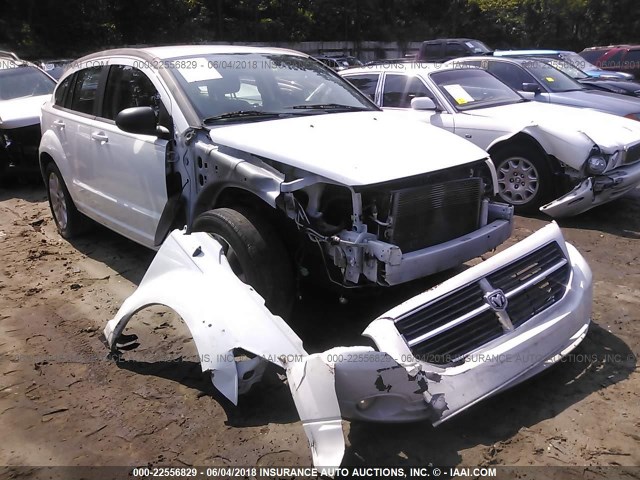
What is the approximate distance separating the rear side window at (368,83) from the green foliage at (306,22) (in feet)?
73.7

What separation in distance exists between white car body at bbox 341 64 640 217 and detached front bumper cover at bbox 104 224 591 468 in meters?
2.70

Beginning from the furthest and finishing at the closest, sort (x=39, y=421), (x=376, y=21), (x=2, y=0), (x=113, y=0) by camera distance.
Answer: (x=376, y=21) → (x=113, y=0) → (x=2, y=0) → (x=39, y=421)

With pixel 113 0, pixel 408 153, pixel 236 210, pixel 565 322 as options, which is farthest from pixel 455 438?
pixel 113 0

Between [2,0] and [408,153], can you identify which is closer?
[408,153]

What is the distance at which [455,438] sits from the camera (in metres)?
2.84

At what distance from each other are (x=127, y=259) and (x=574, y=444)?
13.8 feet

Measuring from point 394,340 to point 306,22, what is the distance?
1429 inches

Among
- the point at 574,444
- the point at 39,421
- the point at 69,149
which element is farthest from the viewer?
the point at 69,149

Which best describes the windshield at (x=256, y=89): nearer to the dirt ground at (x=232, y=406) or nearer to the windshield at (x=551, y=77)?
the dirt ground at (x=232, y=406)

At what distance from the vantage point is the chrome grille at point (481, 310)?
9.37 ft

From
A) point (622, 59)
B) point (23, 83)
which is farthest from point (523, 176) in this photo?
point (622, 59)

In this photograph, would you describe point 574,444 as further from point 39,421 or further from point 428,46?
point 428,46

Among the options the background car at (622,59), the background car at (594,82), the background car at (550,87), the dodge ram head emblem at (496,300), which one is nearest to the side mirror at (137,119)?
the dodge ram head emblem at (496,300)

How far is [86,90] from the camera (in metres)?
5.37
